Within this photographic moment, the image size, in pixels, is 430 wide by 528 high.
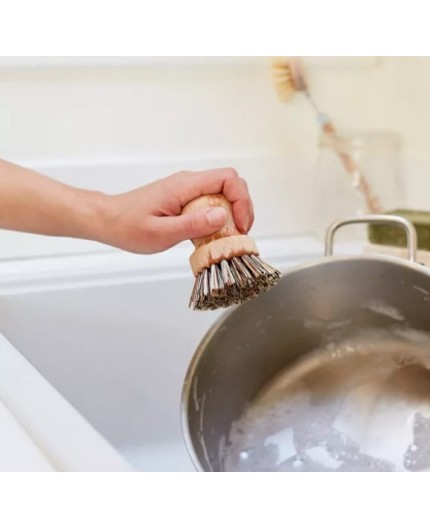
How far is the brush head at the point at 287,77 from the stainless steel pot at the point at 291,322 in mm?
475

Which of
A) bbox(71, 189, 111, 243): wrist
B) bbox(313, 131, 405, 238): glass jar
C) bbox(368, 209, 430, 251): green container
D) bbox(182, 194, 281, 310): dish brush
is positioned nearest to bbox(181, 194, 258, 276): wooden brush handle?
bbox(182, 194, 281, 310): dish brush

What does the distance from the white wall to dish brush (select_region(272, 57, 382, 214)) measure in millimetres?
15

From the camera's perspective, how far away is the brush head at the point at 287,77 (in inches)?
43.7

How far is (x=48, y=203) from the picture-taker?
2.05 ft

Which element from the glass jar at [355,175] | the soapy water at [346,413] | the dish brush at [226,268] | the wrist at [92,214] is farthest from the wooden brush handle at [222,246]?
the glass jar at [355,175]

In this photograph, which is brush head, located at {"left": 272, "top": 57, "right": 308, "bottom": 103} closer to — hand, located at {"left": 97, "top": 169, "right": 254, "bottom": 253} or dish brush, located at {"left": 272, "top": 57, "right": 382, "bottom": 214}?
dish brush, located at {"left": 272, "top": 57, "right": 382, "bottom": 214}

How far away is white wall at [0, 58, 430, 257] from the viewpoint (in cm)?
105

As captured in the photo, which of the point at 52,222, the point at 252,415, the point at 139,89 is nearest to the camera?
the point at 52,222

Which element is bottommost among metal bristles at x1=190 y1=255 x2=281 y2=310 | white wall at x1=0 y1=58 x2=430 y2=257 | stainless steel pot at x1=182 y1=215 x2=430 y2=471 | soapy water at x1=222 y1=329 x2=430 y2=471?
soapy water at x1=222 y1=329 x2=430 y2=471

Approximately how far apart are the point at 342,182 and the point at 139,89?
0.38 m

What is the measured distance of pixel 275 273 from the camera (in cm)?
55

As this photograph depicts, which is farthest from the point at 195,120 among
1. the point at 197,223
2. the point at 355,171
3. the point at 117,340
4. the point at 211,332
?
the point at 197,223
